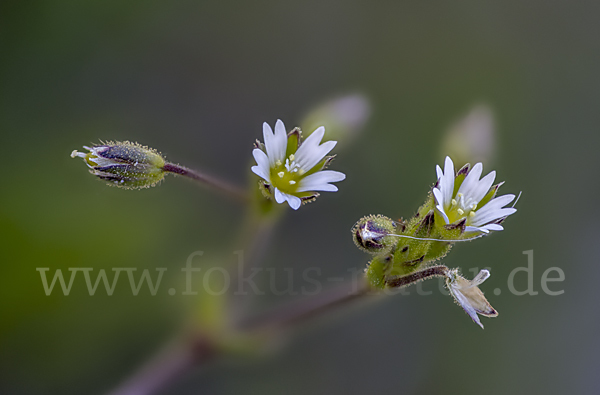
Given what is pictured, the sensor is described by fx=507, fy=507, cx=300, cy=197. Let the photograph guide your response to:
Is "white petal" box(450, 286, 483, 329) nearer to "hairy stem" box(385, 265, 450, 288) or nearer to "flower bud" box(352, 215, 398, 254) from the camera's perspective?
"hairy stem" box(385, 265, 450, 288)

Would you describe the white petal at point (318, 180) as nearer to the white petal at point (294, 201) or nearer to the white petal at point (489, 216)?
the white petal at point (294, 201)

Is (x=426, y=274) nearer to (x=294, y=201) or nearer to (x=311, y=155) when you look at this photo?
(x=294, y=201)

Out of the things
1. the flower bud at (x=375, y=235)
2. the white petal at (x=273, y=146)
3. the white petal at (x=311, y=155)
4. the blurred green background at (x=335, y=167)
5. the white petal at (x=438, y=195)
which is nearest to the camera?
→ the white petal at (x=438, y=195)

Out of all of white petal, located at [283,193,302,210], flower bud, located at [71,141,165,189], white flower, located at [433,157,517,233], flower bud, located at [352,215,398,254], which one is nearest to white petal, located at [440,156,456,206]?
white flower, located at [433,157,517,233]

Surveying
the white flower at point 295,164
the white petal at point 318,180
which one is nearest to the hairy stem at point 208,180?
the white flower at point 295,164

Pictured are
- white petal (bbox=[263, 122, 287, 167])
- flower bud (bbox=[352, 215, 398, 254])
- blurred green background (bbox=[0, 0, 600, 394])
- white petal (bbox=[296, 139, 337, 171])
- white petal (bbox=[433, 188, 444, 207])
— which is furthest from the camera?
blurred green background (bbox=[0, 0, 600, 394])

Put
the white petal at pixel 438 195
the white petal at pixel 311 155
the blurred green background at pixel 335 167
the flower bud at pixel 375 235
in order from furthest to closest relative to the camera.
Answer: the blurred green background at pixel 335 167
the white petal at pixel 311 155
the flower bud at pixel 375 235
the white petal at pixel 438 195

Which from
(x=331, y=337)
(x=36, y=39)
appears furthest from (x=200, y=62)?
(x=331, y=337)

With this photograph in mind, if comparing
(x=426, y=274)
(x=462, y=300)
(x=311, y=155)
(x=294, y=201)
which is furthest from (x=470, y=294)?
(x=311, y=155)
